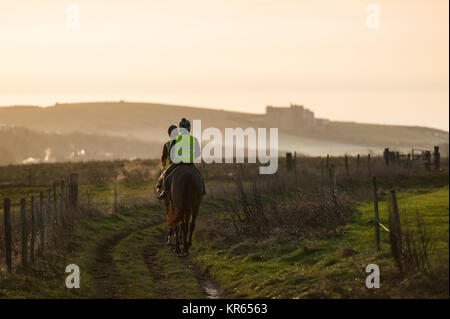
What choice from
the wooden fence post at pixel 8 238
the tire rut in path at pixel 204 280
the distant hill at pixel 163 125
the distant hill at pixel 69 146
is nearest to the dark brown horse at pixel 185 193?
the tire rut in path at pixel 204 280

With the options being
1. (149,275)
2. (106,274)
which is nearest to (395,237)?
(149,275)

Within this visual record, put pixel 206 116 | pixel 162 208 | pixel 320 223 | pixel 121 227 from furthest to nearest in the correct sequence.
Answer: pixel 206 116, pixel 162 208, pixel 121 227, pixel 320 223

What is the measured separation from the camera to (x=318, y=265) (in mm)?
15258

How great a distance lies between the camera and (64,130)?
185 meters

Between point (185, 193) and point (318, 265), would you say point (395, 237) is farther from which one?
point (185, 193)

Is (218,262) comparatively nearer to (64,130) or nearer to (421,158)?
(421,158)

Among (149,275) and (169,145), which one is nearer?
(149,275)

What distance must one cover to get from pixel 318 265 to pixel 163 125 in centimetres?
17000

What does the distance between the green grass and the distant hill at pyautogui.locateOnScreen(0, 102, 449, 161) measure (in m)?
151

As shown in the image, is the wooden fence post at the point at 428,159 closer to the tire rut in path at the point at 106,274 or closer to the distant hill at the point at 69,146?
the tire rut in path at the point at 106,274

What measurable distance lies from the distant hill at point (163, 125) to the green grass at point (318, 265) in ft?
495

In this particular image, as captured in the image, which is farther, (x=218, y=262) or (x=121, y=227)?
(x=121, y=227)

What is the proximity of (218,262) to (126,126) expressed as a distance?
172m

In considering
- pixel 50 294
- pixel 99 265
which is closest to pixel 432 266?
pixel 50 294
